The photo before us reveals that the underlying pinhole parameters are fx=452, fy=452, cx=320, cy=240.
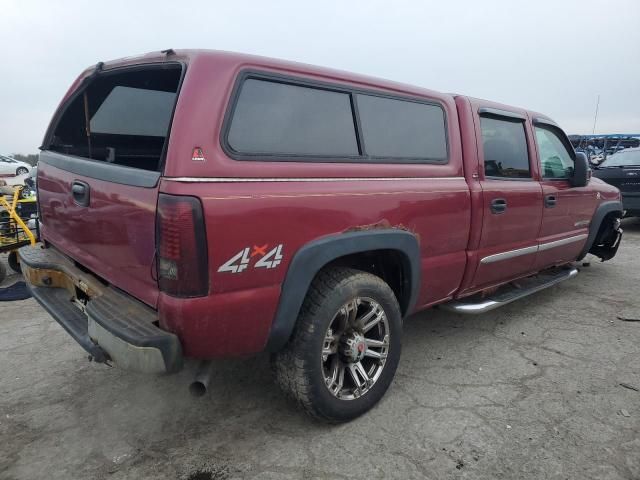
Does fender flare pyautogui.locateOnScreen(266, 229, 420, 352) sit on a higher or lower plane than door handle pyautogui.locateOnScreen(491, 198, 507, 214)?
lower

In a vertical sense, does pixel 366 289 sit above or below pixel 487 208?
below

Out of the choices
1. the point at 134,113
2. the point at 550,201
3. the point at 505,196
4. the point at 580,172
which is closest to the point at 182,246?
the point at 134,113

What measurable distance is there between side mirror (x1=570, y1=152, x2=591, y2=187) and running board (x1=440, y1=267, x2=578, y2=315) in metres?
0.88

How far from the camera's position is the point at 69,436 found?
241 cm

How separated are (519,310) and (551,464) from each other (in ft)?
7.43

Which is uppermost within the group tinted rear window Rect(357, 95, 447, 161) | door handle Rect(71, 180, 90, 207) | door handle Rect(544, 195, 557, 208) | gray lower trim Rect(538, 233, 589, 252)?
tinted rear window Rect(357, 95, 447, 161)

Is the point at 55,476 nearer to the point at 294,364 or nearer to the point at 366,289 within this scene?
the point at 294,364

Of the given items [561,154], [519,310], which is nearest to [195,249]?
[519,310]

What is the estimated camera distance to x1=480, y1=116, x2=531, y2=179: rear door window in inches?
131

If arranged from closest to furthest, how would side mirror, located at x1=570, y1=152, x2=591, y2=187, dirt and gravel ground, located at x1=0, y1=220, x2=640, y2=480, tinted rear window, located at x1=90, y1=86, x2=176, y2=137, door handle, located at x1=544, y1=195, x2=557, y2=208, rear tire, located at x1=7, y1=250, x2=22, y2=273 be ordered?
dirt and gravel ground, located at x1=0, y1=220, x2=640, y2=480 < tinted rear window, located at x1=90, y1=86, x2=176, y2=137 < door handle, located at x1=544, y1=195, x2=557, y2=208 < side mirror, located at x1=570, y1=152, x2=591, y2=187 < rear tire, located at x1=7, y1=250, x2=22, y2=273

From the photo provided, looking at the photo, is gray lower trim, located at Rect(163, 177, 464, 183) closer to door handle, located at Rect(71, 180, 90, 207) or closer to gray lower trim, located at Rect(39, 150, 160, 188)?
gray lower trim, located at Rect(39, 150, 160, 188)

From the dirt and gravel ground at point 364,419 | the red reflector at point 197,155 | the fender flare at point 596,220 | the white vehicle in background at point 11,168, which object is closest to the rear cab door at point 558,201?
the fender flare at point 596,220

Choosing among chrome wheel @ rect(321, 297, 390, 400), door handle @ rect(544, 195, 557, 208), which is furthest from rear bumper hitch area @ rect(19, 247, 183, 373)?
door handle @ rect(544, 195, 557, 208)

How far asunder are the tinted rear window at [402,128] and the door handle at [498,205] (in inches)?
21.3
